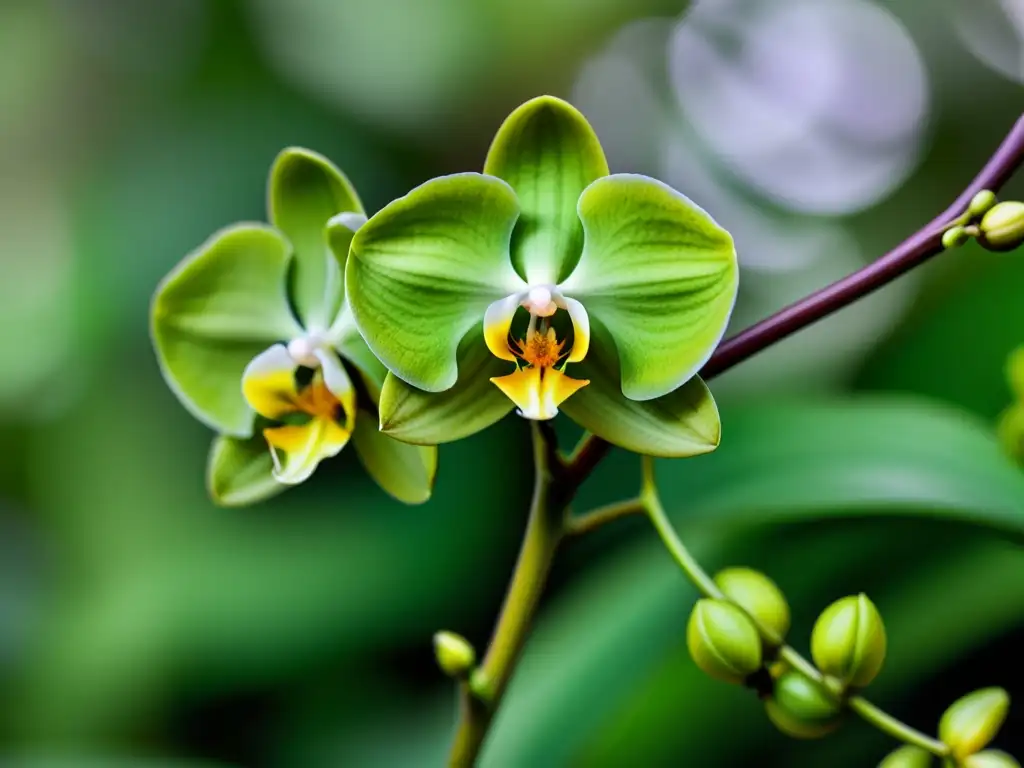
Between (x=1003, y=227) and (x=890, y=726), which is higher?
(x=1003, y=227)

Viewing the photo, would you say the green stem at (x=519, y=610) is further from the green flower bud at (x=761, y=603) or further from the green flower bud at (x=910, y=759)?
the green flower bud at (x=910, y=759)

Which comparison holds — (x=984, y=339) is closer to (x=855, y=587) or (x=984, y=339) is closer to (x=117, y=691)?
(x=855, y=587)

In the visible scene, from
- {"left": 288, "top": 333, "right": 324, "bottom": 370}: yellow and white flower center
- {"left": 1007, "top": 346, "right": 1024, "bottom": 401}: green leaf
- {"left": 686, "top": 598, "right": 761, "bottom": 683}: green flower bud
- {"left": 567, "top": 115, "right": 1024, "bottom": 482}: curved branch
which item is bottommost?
{"left": 686, "top": 598, "right": 761, "bottom": 683}: green flower bud

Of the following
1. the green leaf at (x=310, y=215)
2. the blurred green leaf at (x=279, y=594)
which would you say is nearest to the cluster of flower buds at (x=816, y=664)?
the green leaf at (x=310, y=215)

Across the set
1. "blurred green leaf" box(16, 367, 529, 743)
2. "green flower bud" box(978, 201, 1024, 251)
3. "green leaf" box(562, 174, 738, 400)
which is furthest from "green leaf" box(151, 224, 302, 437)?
"blurred green leaf" box(16, 367, 529, 743)

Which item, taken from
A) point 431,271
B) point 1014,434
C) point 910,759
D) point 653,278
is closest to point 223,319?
Result: point 431,271

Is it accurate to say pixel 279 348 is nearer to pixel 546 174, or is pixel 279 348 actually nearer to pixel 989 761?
pixel 546 174

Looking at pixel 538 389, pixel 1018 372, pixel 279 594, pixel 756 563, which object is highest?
pixel 538 389

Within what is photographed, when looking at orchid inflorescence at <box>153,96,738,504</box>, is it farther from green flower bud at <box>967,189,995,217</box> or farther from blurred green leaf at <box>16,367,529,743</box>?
blurred green leaf at <box>16,367,529,743</box>
